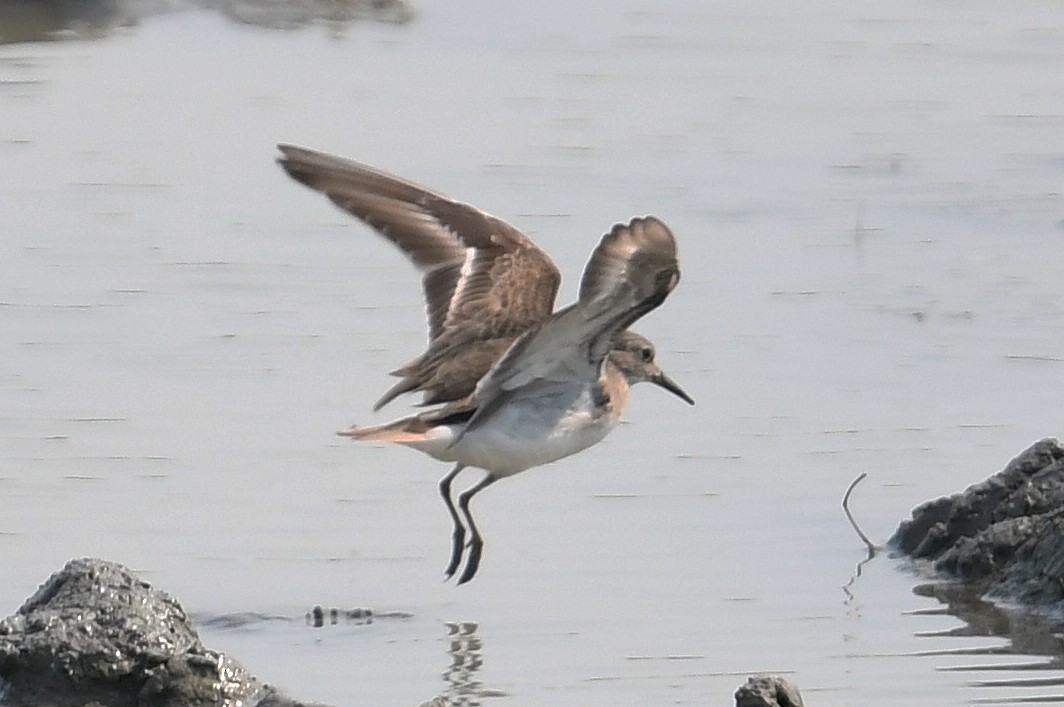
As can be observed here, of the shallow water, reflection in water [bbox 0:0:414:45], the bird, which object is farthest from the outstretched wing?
reflection in water [bbox 0:0:414:45]

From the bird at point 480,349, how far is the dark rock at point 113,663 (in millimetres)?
1275

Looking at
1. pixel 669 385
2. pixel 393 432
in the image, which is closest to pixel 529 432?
pixel 393 432

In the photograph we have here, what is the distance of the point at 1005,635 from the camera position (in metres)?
7.34

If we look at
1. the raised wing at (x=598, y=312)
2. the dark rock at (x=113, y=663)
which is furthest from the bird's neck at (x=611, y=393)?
the dark rock at (x=113, y=663)

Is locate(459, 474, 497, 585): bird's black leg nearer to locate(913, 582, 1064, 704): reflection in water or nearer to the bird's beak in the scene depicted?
the bird's beak

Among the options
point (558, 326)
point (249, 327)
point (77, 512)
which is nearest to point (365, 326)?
point (249, 327)

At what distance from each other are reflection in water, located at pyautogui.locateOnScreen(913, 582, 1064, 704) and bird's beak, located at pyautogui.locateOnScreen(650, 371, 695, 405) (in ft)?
4.70

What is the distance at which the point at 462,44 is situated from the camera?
16.5 meters

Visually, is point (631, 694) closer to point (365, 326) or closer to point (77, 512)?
point (77, 512)

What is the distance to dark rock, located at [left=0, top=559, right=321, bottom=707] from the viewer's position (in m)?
6.41

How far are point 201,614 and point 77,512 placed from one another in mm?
1006

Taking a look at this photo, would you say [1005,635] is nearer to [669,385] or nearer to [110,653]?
[669,385]

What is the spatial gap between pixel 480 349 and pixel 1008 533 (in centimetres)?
178

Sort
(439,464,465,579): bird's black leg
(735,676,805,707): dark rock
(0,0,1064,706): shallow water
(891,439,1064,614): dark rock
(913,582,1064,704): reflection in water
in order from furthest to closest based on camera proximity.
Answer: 1. (439,464,465,579): bird's black leg
2. (891,439,1064,614): dark rock
3. (0,0,1064,706): shallow water
4. (913,582,1064,704): reflection in water
5. (735,676,805,707): dark rock
